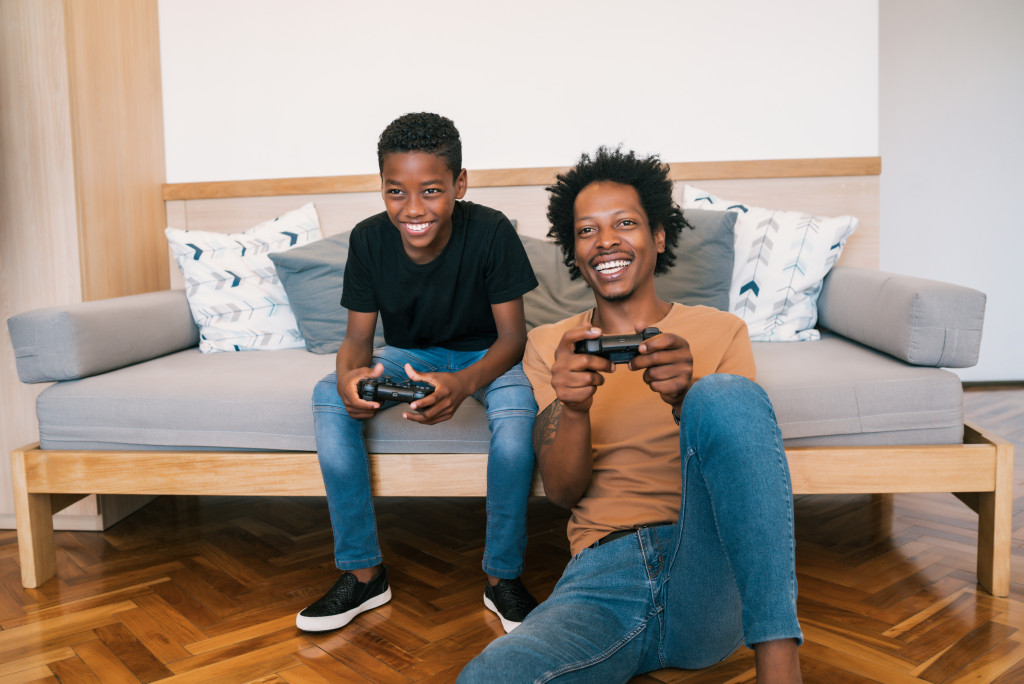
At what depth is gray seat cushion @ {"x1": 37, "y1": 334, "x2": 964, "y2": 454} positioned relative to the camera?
149 cm

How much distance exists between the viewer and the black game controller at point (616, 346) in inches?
39.6

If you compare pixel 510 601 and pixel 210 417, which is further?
pixel 210 417

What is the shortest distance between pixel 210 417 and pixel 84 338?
35 cm

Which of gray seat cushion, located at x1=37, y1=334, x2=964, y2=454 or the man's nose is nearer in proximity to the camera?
the man's nose

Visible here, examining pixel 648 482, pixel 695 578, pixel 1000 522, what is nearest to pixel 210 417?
pixel 648 482

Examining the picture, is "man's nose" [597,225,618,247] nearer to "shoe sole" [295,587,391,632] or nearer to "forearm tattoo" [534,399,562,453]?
"forearm tattoo" [534,399,562,453]

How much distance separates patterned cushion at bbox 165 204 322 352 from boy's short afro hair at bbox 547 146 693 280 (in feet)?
3.28

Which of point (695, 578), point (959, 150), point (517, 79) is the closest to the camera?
point (695, 578)

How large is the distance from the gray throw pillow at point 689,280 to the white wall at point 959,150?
1.90 metres

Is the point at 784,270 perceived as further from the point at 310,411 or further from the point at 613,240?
the point at 310,411

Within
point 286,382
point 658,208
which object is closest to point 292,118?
point 286,382

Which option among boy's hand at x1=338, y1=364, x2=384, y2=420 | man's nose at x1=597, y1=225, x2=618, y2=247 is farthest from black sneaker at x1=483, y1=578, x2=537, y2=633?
man's nose at x1=597, y1=225, x2=618, y2=247

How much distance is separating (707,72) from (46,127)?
71.6 inches

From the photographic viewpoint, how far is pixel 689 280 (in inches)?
75.1
